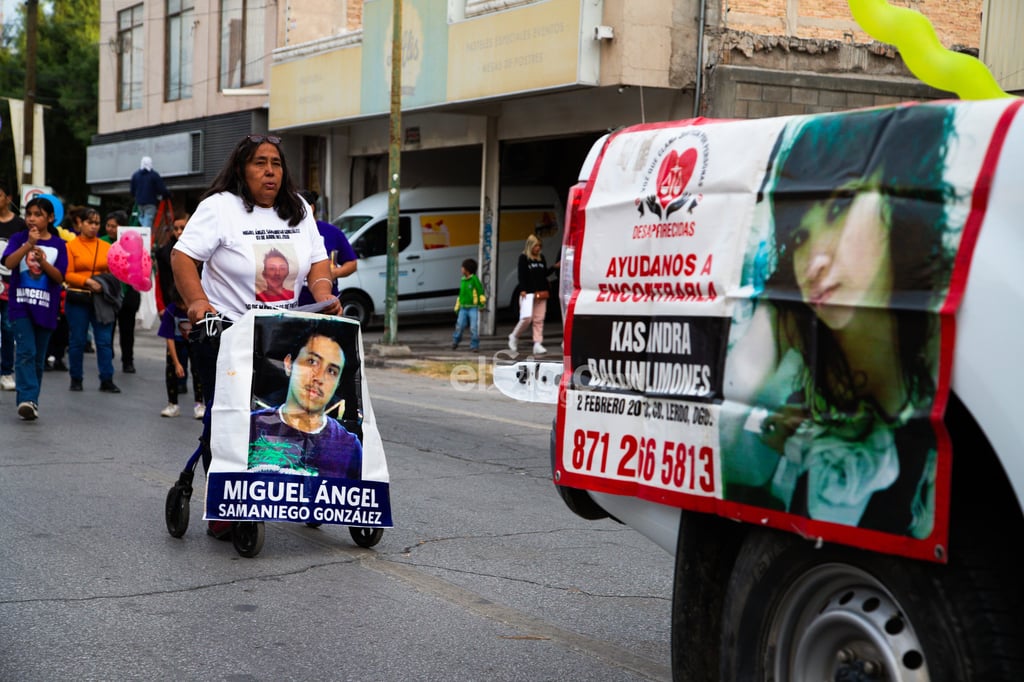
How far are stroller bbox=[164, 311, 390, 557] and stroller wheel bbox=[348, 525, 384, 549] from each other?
Answer: 7.9 inches

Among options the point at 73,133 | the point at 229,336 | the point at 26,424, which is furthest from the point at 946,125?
the point at 73,133

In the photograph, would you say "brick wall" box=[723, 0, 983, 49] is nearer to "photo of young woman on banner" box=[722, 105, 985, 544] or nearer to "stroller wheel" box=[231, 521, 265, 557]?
"stroller wheel" box=[231, 521, 265, 557]

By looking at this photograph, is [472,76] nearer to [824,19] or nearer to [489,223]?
[489,223]

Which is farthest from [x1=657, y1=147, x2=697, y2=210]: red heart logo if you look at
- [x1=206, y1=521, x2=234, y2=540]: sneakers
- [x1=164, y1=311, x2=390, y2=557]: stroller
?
[x1=206, y1=521, x2=234, y2=540]: sneakers

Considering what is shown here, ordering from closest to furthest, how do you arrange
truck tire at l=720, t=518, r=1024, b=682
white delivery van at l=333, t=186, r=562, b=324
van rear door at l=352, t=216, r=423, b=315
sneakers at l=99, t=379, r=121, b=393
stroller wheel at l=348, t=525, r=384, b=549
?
1. truck tire at l=720, t=518, r=1024, b=682
2. stroller wheel at l=348, t=525, r=384, b=549
3. sneakers at l=99, t=379, r=121, b=393
4. van rear door at l=352, t=216, r=423, b=315
5. white delivery van at l=333, t=186, r=562, b=324

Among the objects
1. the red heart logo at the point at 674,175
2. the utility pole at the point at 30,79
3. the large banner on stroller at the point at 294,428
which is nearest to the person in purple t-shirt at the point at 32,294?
the large banner on stroller at the point at 294,428

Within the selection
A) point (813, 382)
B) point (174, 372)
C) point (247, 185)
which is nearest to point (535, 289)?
point (174, 372)

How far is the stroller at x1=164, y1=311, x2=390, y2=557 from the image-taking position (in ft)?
19.9

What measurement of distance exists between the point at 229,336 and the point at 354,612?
1.43 metres

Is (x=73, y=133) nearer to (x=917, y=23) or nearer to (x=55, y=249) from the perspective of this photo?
(x=55, y=249)

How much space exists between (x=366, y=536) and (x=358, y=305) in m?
17.9

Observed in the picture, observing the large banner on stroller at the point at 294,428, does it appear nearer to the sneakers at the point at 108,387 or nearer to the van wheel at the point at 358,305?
the sneakers at the point at 108,387

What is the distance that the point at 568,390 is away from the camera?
12.8ft

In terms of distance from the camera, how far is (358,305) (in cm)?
2428
